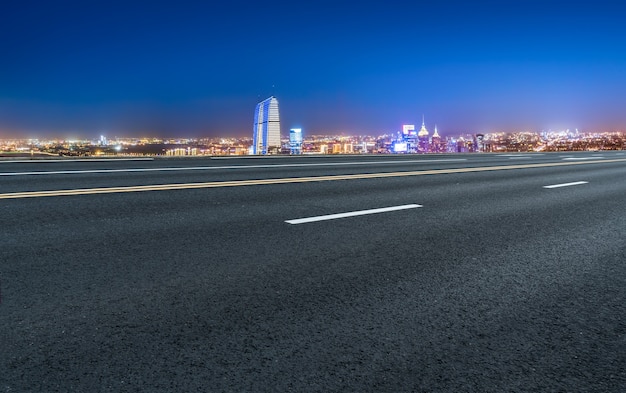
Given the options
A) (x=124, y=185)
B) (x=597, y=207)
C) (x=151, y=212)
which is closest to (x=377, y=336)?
(x=151, y=212)

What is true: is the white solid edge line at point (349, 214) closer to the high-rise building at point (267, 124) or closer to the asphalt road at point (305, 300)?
the asphalt road at point (305, 300)

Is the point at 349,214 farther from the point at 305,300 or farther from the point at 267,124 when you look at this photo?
the point at 267,124

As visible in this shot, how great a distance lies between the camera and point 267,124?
172m

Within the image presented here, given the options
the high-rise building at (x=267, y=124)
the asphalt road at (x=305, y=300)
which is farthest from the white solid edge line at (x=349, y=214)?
the high-rise building at (x=267, y=124)

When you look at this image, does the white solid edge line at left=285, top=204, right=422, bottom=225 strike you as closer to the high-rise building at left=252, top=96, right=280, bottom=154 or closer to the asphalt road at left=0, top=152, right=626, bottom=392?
the asphalt road at left=0, top=152, right=626, bottom=392

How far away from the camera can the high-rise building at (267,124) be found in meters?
166

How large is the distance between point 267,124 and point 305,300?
172m

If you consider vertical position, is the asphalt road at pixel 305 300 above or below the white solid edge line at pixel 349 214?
below

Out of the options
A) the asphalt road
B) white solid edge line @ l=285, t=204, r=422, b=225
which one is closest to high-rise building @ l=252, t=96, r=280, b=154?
white solid edge line @ l=285, t=204, r=422, b=225

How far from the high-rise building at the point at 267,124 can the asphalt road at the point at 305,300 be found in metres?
149

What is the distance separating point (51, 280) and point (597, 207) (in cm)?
772

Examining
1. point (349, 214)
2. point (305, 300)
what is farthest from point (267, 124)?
point (305, 300)

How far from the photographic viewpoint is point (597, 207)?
7.50m

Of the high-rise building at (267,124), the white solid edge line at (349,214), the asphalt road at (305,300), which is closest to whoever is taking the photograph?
the asphalt road at (305,300)
